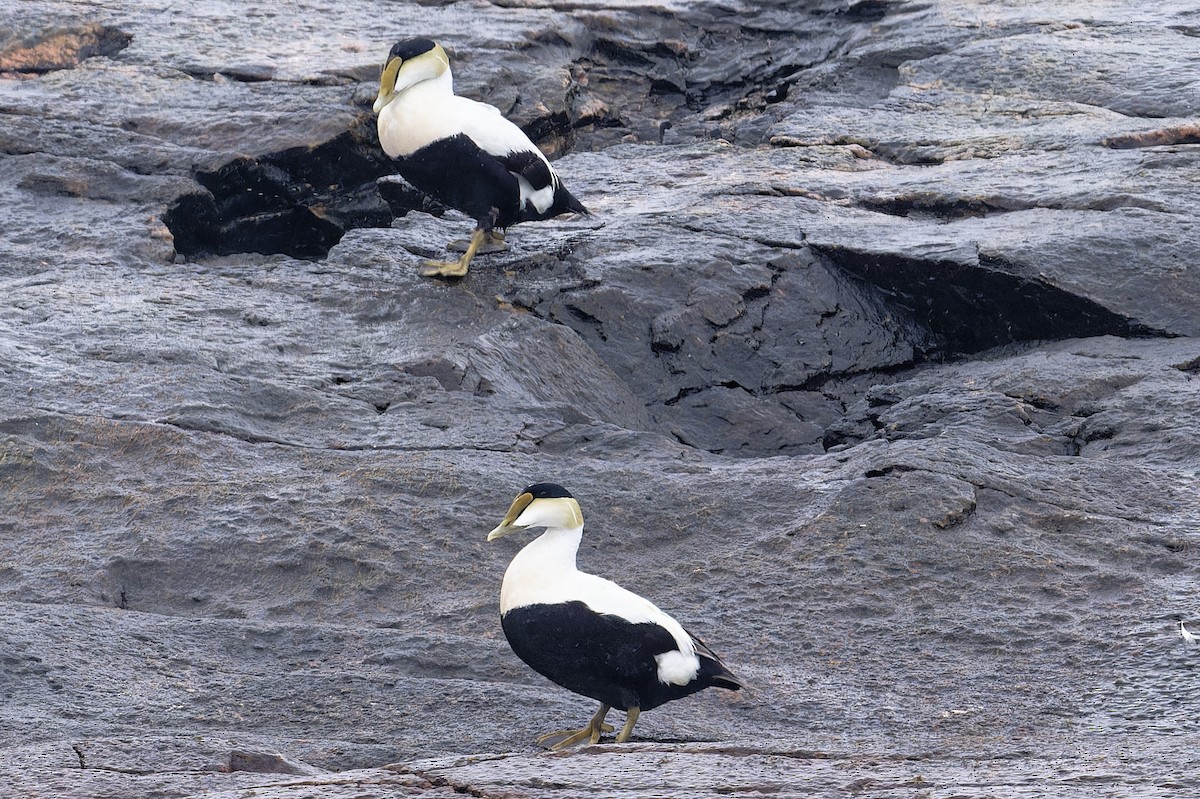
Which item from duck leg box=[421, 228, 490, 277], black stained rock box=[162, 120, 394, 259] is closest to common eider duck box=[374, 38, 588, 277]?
duck leg box=[421, 228, 490, 277]

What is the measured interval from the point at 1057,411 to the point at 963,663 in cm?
170

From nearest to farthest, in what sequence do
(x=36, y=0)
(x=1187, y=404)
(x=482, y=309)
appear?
1. (x=1187, y=404)
2. (x=482, y=309)
3. (x=36, y=0)

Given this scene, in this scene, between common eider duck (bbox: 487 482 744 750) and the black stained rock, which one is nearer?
common eider duck (bbox: 487 482 744 750)

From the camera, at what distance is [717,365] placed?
5918 millimetres

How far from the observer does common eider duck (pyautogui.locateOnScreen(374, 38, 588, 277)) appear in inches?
242

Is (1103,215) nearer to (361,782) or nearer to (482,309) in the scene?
(482,309)

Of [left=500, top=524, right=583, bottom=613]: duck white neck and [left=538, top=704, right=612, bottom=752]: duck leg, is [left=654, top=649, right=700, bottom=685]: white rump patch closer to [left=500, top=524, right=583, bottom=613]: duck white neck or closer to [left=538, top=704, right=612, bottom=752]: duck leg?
[left=538, top=704, right=612, bottom=752]: duck leg

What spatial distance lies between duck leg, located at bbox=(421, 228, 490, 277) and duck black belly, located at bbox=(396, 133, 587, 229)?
7cm

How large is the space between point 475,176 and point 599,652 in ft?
10.7

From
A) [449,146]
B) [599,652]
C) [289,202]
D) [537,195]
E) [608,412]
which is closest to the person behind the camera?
[599,652]

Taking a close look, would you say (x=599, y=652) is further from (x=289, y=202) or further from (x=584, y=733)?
(x=289, y=202)

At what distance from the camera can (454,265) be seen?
6.14m

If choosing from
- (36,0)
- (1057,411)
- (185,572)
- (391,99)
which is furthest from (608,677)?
(36,0)

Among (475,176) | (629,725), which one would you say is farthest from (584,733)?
(475,176)
